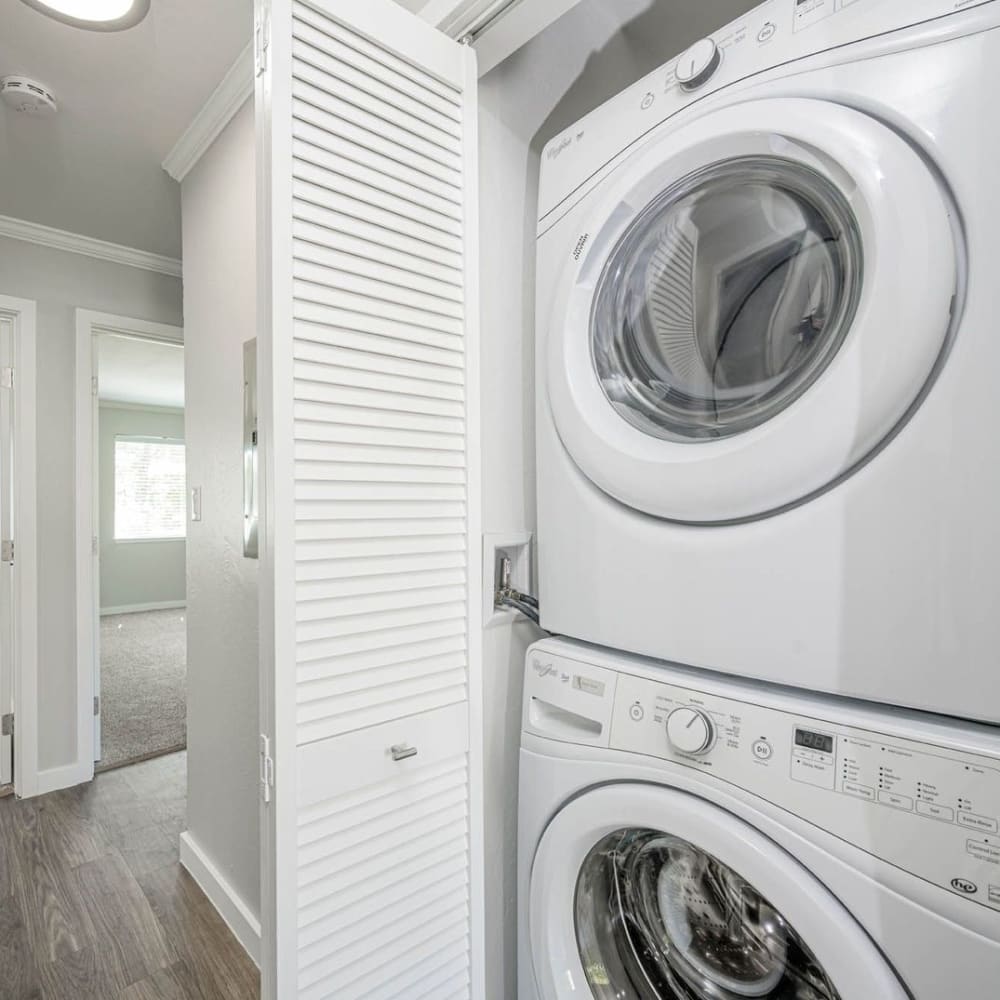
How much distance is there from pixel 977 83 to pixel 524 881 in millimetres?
1200

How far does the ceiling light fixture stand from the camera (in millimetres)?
1301

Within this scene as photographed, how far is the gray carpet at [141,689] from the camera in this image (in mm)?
3043

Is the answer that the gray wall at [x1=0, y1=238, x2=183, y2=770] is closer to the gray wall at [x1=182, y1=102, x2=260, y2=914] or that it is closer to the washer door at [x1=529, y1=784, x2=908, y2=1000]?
the gray wall at [x1=182, y1=102, x2=260, y2=914]

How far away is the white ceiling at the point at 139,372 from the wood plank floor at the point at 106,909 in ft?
7.74

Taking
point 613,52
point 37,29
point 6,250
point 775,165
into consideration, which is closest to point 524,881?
point 775,165

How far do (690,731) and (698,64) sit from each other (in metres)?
0.90

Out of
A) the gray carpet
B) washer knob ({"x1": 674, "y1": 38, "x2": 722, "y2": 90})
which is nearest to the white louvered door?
washer knob ({"x1": 674, "y1": 38, "x2": 722, "y2": 90})

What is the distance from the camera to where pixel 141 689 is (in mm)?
3877

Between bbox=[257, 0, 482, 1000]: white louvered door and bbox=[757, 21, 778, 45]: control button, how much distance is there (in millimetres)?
490

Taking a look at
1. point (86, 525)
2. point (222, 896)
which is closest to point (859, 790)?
point (222, 896)

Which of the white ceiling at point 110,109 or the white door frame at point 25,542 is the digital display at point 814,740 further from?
the white door frame at point 25,542

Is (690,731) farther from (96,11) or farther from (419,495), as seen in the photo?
(96,11)

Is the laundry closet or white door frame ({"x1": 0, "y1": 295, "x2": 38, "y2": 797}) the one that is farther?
white door frame ({"x1": 0, "y1": 295, "x2": 38, "y2": 797})

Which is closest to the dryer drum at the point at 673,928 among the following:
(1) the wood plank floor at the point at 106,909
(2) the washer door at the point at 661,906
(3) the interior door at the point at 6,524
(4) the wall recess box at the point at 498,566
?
(2) the washer door at the point at 661,906
